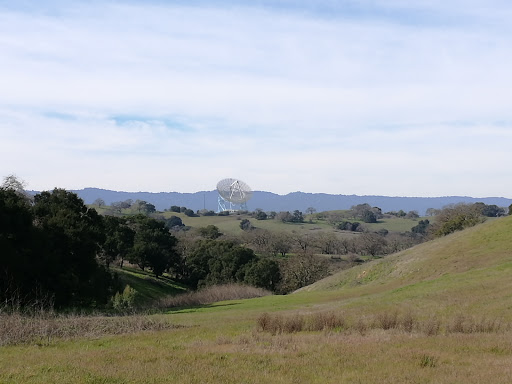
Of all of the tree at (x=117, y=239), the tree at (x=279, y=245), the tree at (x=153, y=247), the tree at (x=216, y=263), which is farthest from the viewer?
the tree at (x=279, y=245)

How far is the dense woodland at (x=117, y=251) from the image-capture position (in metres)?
40.6

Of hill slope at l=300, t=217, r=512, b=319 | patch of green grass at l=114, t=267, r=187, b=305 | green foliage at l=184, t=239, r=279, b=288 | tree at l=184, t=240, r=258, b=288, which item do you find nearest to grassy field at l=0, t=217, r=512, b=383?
hill slope at l=300, t=217, r=512, b=319

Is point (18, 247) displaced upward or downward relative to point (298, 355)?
upward

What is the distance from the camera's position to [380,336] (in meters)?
16.5

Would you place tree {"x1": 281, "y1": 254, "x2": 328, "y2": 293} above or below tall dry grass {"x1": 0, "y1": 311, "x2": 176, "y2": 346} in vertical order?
below

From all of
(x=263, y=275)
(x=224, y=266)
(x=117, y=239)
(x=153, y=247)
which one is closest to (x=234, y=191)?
(x=153, y=247)

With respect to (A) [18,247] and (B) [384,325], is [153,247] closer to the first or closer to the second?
(A) [18,247]

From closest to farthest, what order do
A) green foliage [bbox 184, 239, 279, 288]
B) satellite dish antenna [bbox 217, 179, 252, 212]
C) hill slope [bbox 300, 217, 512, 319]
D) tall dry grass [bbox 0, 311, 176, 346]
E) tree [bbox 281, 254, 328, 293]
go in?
tall dry grass [bbox 0, 311, 176, 346] → hill slope [bbox 300, 217, 512, 319] → tree [bbox 281, 254, 328, 293] → green foliage [bbox 184, 239, 279, 288] → satellite dish antenna [bbox 217, 179, 252, 212]

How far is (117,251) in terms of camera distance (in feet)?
286

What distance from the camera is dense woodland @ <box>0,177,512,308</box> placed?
40.6 m

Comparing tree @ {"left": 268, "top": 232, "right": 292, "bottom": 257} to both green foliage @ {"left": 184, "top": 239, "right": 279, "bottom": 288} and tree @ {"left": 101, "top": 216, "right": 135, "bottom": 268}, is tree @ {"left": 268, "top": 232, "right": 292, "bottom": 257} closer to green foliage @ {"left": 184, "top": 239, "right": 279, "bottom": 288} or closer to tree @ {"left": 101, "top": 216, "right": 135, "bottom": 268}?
green foliage @ {"left": 184, "top": 239, "right": 279, "bottom": 288}

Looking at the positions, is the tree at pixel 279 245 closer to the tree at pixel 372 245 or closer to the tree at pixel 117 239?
the tree at pixel 372 245

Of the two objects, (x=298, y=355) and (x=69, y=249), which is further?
(x=69, y=249)

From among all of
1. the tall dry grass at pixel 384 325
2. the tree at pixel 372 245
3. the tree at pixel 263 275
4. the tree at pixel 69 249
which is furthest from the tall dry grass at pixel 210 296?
the tree at pixel 372 245
